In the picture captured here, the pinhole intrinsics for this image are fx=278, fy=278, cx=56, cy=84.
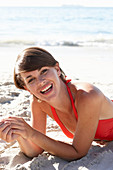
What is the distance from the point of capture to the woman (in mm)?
2082

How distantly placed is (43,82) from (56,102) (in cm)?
30

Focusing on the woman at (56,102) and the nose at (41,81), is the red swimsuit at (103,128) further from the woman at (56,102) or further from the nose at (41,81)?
the nose at (41,81)

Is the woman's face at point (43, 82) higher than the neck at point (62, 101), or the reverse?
the woman's face at point (43, 82)

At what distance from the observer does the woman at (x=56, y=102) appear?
2.08 meters

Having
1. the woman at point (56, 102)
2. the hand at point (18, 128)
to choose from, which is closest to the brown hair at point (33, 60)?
the woman at point (56, 102)

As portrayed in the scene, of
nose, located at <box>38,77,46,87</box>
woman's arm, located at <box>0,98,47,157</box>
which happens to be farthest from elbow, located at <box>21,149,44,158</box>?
nose, located at <box>38,77,46,87</box>

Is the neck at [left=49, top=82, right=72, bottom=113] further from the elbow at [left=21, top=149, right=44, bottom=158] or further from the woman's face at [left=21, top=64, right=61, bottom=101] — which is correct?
the elbow at [left=21, top=149, right=44, bottom=158]

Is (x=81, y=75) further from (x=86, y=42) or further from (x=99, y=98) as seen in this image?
(x=86, y=42)

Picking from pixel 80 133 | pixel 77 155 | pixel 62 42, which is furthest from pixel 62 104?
pixel 62 42

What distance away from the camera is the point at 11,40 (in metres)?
12.2

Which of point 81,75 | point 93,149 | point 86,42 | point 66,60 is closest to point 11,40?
point 86,42

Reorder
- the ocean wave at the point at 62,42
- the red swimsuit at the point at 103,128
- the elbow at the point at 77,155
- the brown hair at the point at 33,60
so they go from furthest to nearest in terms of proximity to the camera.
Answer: the ocean wave at the point at 62,42
the red swimsuit at the point at 103,128
the elbow at the point at 77,155
the brown hair at the point at 33,60

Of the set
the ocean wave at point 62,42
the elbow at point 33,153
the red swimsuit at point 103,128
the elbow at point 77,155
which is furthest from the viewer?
the ocean wave at point 62,42

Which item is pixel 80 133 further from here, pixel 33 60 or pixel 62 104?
pixel 33 60
